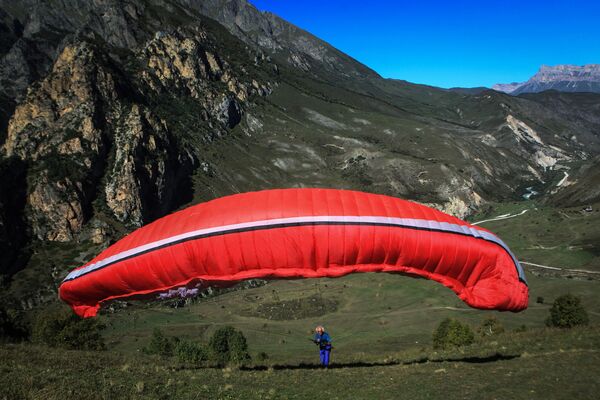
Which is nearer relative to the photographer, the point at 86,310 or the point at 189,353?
the point at 86,310

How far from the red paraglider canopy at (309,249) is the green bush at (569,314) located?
46.0 metres

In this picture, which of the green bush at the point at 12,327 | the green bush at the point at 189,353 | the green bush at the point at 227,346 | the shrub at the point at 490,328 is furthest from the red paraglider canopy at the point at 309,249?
the shrub at the point at 490,328

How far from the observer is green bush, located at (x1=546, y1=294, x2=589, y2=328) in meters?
53.9

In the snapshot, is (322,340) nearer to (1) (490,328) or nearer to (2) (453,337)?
(2) (453,337)

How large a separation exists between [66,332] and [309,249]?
49074 mm

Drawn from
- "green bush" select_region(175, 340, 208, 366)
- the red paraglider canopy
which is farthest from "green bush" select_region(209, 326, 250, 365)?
the red paraglider canopy

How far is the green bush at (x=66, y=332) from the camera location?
5238 centimetres

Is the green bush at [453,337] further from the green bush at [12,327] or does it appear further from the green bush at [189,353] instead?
the green bush at [12,327]

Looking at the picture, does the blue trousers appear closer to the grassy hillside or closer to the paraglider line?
the grassy hillside

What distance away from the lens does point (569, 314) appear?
54.5 m

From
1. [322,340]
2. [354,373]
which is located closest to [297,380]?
[322,340]

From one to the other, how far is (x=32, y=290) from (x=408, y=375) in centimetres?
16860

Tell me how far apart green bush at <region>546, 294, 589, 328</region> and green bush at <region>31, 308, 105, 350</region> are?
55.8m

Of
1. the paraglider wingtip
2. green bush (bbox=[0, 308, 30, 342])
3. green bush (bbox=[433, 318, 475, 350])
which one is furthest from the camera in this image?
green bush (bbox=[433, 318, 475, 350])
